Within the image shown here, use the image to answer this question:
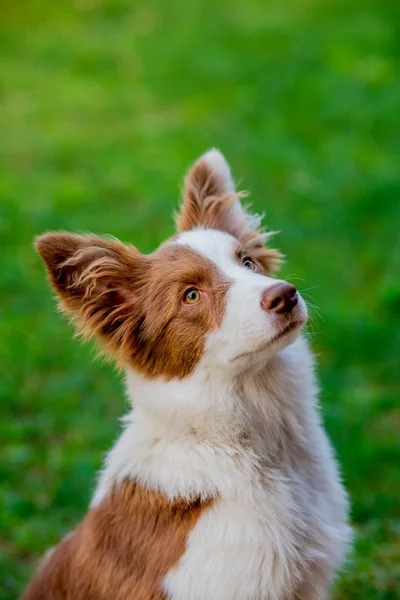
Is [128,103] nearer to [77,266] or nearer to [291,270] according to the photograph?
[291,270]

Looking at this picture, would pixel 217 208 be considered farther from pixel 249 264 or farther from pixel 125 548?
pixel 125 548

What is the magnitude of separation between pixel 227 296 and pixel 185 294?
0.65ft

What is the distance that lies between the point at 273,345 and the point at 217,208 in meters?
0.79

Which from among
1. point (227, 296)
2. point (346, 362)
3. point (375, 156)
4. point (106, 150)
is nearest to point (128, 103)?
point (106, 150)

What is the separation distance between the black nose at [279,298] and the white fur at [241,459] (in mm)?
33

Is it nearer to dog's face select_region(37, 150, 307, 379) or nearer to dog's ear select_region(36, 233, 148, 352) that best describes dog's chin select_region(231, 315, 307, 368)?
dog's face select_region(37, 150, 307, 379)

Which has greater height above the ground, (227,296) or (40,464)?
(227,296)

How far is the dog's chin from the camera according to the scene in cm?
280

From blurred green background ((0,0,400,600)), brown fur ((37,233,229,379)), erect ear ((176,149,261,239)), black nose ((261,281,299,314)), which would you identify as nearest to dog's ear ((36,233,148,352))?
brown fur ((37,233,229,379))

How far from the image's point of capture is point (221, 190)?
349 centimetres

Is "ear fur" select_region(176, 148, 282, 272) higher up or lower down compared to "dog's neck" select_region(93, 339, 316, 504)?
higher up

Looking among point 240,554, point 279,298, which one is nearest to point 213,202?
point 279,298

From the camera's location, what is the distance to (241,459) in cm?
301

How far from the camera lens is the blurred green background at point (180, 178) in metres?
4.71
